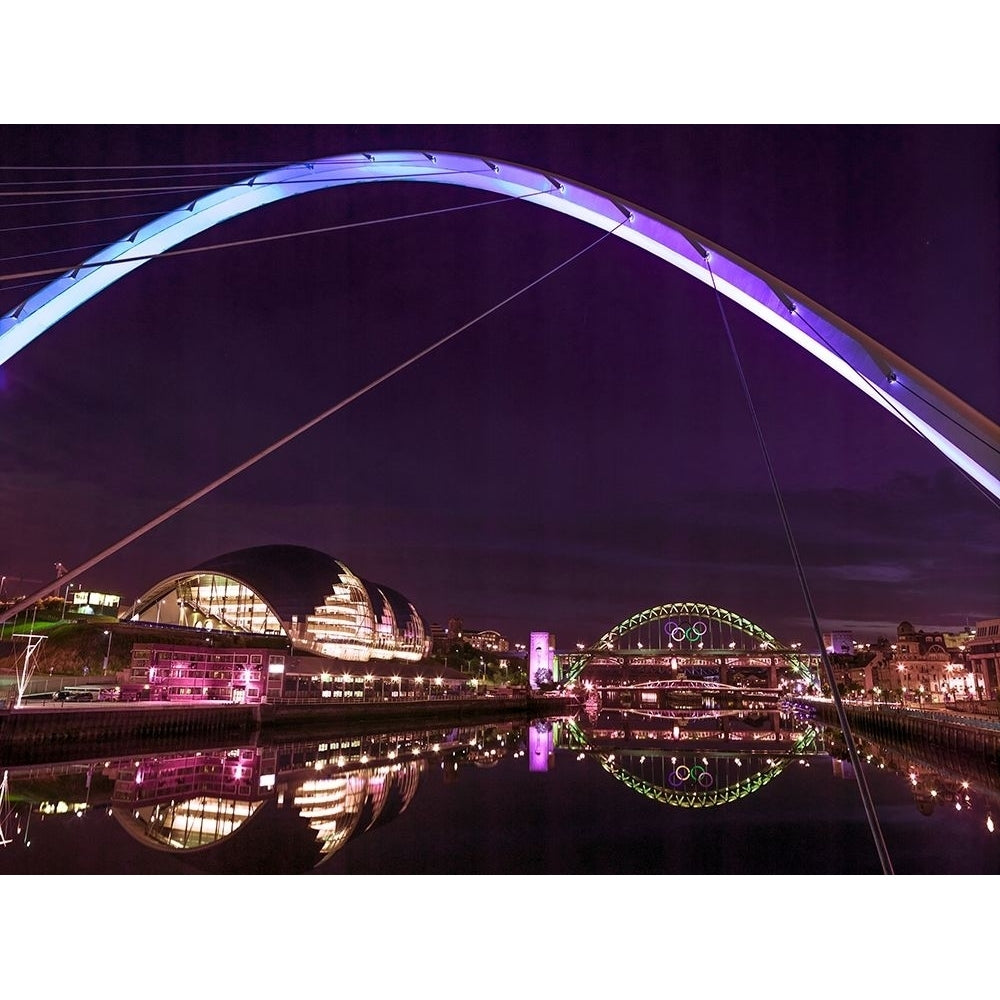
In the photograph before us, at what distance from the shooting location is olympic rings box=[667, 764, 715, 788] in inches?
613

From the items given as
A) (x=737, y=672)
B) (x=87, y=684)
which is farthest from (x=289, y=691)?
(x=737, y=672)

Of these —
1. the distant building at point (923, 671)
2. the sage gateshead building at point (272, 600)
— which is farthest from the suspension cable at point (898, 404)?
the distant building at point (923, 671)

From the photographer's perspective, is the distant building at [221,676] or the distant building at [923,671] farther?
the distant building at [923,671]

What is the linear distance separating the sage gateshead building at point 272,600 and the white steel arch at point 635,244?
32.1 metres

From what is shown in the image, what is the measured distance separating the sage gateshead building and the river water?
21.0m

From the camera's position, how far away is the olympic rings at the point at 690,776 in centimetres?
1556

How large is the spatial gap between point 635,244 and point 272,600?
3557 cm

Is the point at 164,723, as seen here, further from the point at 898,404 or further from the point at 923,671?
the point at 923,671

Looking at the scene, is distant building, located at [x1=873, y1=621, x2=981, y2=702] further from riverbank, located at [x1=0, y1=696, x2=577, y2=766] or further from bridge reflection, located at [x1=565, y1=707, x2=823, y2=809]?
riverbank, located at [x1=0, y1=696, x2=577, y2=766]

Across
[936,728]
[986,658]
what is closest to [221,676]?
[936,728]

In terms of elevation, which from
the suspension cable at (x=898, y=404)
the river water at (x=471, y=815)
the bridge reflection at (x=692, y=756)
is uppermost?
the suspension cable at (x=898, y=404)

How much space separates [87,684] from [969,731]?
2484 cm

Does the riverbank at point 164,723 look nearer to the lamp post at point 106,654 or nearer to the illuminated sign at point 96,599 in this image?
the lamp post at point 106,654
